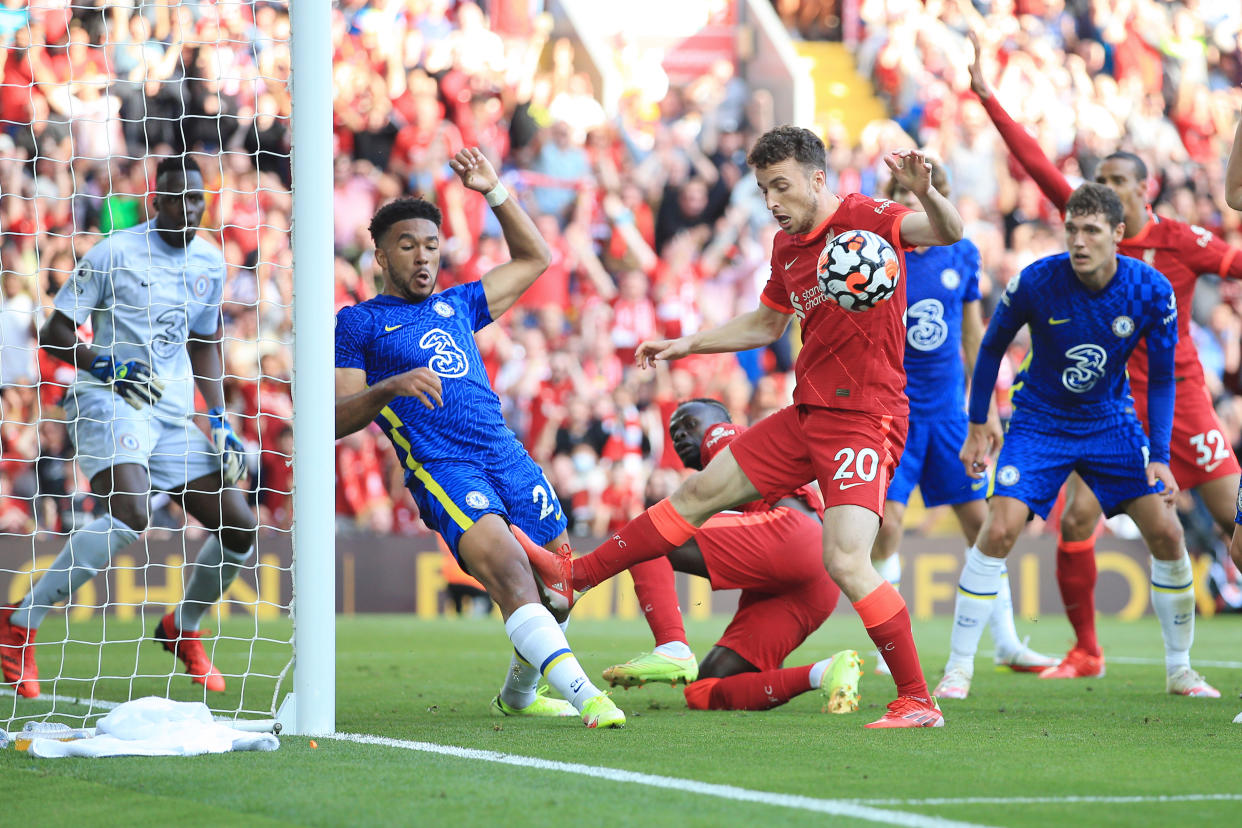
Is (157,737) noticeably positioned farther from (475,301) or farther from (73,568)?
(73,568)

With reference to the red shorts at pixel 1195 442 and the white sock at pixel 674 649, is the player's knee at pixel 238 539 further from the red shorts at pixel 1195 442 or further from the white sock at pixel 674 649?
the red shorts at pixel 1195 442

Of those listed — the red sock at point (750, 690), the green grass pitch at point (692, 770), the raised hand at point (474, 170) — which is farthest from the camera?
the red sock at point (750, 690)

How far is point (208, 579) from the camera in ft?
24.1

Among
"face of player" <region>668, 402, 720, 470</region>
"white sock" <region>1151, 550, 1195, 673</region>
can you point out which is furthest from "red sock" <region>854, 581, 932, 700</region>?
"white sock" <region>1151, 550, 1195, 673</region>

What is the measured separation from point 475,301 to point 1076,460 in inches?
116

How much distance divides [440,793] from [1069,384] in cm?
423

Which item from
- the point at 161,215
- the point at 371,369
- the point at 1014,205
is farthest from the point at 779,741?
the point at 1014,205

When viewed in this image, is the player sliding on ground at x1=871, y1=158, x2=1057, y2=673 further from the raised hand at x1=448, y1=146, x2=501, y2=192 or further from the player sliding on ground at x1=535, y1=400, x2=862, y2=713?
the raised hand at x1=448, y1=146, x2=501, y2=192

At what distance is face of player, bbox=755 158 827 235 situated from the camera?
5371 mm

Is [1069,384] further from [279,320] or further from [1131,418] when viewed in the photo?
[279,320]

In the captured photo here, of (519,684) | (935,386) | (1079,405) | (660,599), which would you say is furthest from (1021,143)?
(519,684)

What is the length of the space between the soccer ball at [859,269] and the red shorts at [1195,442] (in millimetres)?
2768

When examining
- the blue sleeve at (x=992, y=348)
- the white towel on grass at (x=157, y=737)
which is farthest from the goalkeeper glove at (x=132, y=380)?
the blue sleeve at (x=992, y=348)

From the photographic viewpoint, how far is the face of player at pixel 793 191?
5.37m
